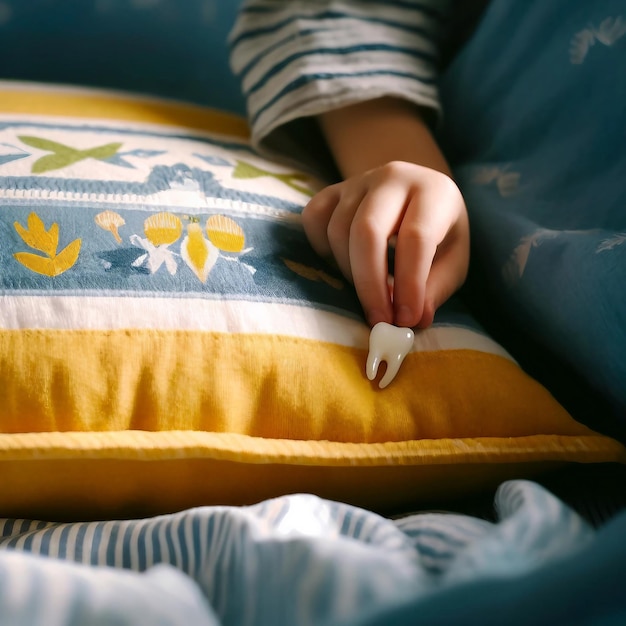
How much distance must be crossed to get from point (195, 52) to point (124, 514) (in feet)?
1.95

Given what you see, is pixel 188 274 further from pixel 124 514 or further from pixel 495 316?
pixel 495 316

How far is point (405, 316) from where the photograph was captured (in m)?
0.36

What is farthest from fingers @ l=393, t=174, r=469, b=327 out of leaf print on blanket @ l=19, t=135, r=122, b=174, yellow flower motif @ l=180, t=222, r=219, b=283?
leaf print on blanket @ l=19, t=135, r=122, b=174

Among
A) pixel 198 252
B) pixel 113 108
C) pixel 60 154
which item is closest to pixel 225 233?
pixel 198 252

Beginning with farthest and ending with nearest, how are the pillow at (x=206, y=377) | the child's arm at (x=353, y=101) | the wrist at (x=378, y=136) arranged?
the wrist at (x=378, y=136) → the child's arm at (x=353, y=101) → the pillow at (x=206, y=377)

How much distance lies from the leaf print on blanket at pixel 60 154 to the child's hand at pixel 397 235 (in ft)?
0.49

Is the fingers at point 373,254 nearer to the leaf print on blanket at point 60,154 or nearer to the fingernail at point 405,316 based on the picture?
the fingernail at point 405,316

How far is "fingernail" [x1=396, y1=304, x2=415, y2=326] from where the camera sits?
364 millimetres

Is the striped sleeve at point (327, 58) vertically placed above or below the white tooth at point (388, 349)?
above

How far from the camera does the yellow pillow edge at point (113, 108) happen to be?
531mm

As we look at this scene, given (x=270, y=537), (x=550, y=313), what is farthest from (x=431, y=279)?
(x=270, y=537)

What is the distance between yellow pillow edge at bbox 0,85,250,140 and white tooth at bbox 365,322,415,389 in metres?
0.30

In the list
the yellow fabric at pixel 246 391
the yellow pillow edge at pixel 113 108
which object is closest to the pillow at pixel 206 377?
the yellow fabric at pixel 246 391

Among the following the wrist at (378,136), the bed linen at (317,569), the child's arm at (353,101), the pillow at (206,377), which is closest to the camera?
the bed linen at (317,569)
